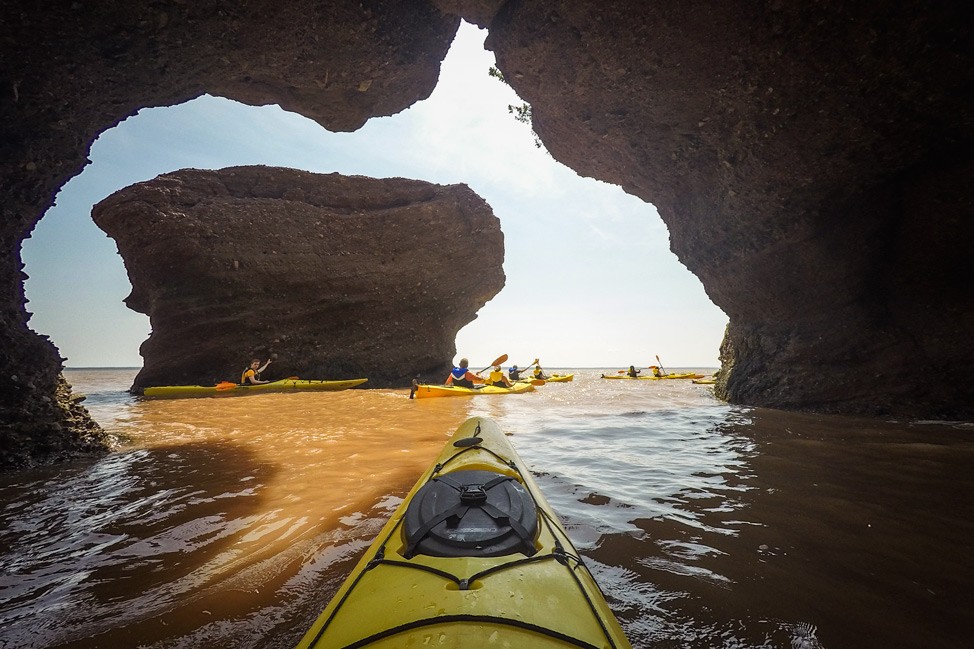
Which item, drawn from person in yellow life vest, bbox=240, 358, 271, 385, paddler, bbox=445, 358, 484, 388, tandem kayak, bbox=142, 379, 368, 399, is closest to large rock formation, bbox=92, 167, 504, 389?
person in yellow life vest, bbox=240, 358, 271, 385

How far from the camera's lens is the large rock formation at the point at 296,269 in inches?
608

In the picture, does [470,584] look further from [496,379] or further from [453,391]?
[496,379]

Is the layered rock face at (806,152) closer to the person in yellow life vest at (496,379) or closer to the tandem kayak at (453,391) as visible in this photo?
the tandem kayak at (453,391)

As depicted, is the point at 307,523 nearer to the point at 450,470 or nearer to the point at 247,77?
the point at 450,470

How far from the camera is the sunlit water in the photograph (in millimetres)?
1693

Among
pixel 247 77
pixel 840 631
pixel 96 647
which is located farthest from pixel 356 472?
pixel 247 77

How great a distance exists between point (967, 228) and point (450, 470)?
345 inches

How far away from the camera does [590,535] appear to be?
2.54 m

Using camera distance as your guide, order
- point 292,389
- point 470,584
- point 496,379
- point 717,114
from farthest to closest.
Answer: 1. point 292,389
2. point 496,379
3. point 717,114
4. point 470,584

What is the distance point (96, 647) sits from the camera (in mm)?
1533

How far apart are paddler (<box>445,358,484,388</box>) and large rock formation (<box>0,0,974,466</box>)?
6841 millimetres

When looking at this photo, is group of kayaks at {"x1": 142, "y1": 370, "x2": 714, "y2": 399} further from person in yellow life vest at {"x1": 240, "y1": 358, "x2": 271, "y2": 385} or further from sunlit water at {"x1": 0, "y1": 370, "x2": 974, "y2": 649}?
sunlit water at {"x1": 0, "y1": 370, "x2": 974, "y2": 649}

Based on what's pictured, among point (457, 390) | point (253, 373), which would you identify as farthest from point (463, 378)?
point (253, 373)

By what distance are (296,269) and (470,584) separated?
17.6 metres
